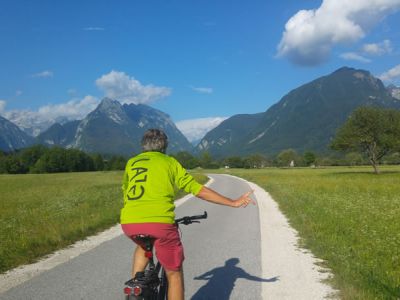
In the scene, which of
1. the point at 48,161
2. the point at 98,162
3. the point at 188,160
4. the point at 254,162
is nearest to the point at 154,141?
the point at 48,161

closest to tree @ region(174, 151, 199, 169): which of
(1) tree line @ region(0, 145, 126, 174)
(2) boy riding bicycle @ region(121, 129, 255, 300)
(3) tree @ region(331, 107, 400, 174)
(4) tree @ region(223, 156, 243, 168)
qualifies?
(4) tree @ region(223, 156, 243, 168)

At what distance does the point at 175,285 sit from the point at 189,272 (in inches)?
129

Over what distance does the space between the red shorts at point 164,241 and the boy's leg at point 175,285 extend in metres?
0.09

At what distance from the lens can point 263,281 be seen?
22.5ft

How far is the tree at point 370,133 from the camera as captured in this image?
176 ft

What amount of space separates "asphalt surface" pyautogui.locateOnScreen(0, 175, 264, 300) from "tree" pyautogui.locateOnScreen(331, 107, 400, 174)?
47.6 m

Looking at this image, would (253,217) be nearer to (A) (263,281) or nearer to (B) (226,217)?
(B) (226,217)

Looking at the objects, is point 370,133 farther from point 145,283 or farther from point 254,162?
point 254,162

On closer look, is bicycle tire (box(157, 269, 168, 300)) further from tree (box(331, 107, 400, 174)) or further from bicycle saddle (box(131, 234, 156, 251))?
tree (box(331, 107, 400, 174))

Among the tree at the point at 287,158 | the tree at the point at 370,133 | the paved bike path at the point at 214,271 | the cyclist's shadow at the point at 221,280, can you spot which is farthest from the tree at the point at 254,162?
the cyclist's shadow at the point at 221,280

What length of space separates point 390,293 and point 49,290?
485 centimetres

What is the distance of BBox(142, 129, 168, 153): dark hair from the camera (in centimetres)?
441

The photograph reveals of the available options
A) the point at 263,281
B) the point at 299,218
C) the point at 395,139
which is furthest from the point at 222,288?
the point at 395,139

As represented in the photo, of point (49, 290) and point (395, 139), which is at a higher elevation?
point (395, 139)
